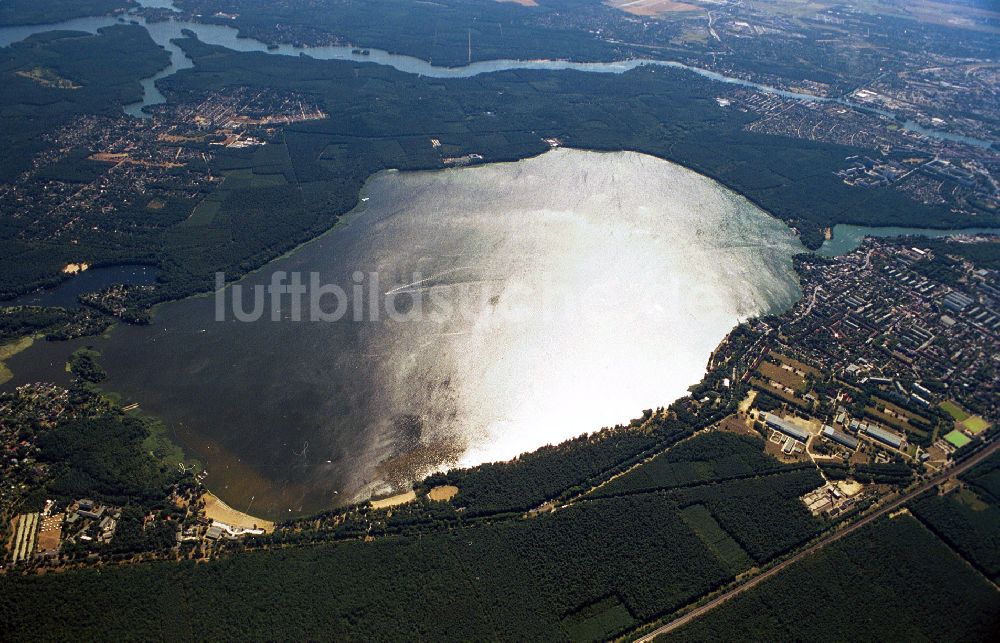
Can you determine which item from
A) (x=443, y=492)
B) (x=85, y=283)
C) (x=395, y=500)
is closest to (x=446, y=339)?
(x=443, y=492)

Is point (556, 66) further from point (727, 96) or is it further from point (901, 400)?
point (901, 400)

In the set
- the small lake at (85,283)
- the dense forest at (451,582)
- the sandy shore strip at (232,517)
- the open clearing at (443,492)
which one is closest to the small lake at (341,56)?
the small lake at (85,283)

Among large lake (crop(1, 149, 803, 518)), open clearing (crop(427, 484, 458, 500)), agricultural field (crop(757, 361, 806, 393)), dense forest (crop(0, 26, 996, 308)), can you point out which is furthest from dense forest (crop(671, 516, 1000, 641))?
dense forest (crop(0, 26, 996, 308))

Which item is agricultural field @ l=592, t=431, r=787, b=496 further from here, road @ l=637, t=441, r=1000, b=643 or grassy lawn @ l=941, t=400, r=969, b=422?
grassy lawn @ l=941, t=400, r=969, b=422

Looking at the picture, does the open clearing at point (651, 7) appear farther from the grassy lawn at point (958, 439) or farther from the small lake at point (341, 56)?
the grassy lawn at point (958, 439)

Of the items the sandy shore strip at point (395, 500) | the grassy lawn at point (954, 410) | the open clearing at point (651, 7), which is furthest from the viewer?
the open clearing at point (651, 7)

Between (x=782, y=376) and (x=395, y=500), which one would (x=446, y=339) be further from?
(x=782, y=376)
